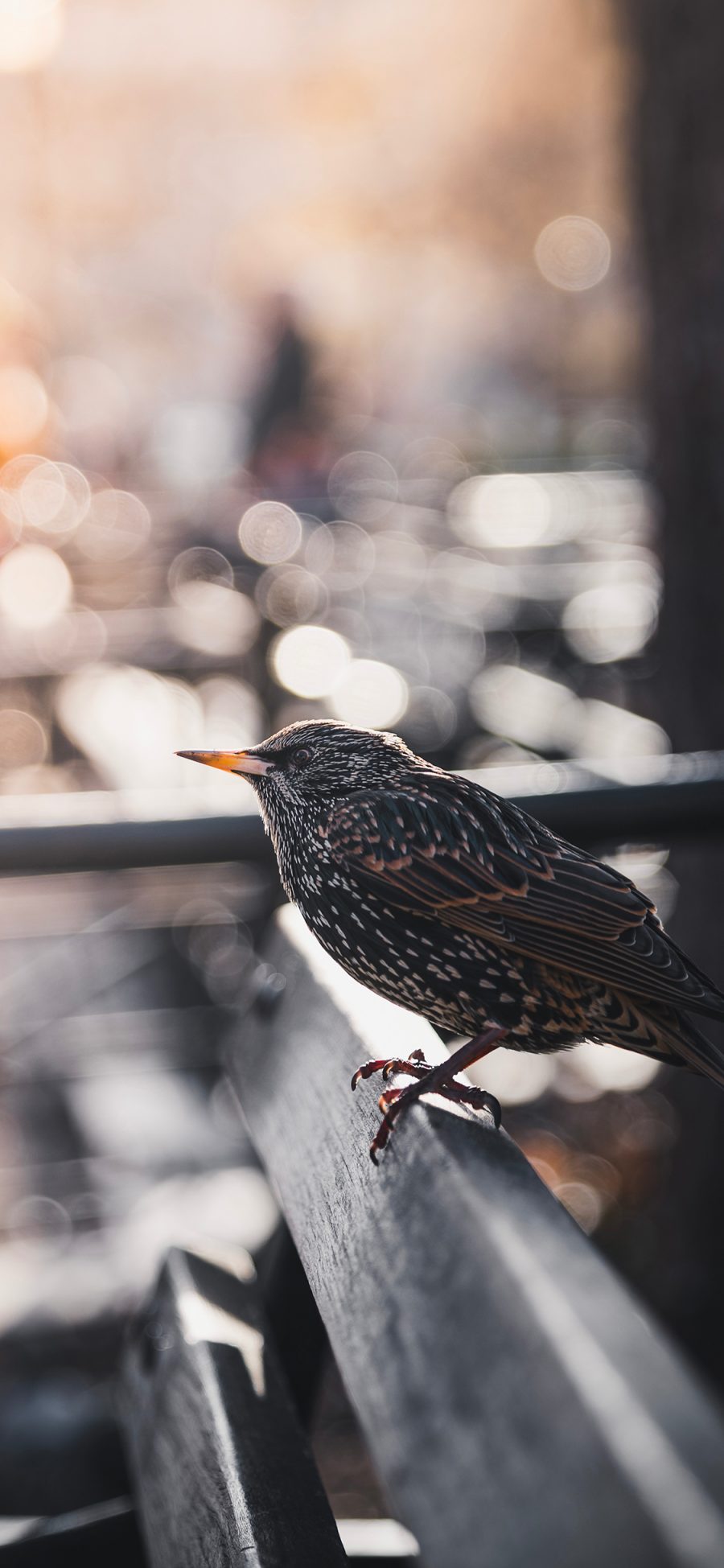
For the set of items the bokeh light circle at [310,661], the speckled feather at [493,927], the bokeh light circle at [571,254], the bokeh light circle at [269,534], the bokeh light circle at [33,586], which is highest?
the bokeh light circle at [571,254]

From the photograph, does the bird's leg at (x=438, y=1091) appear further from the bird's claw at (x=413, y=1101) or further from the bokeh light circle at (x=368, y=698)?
the bokeh light circle at (x=368, y=698)

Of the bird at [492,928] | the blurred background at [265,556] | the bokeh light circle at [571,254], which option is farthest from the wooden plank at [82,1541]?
the bokeh light circle at [571,254]

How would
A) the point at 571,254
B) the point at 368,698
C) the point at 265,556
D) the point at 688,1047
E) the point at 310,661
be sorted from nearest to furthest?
the point at 688,1047 → the point at 368,698 → the point at 310,661 → the point at 265,556 → the point at 571,254

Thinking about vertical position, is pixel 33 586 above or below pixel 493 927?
above

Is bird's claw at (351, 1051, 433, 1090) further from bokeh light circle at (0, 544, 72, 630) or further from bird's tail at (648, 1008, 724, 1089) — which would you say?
bokeh light circle at (0, 544, 72, 630)

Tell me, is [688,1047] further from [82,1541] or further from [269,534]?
[269,534]

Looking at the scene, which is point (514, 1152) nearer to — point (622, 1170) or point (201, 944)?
point (622, 1170)

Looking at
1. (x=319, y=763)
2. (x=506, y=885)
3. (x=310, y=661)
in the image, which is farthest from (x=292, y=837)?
(x=310, y=661)
